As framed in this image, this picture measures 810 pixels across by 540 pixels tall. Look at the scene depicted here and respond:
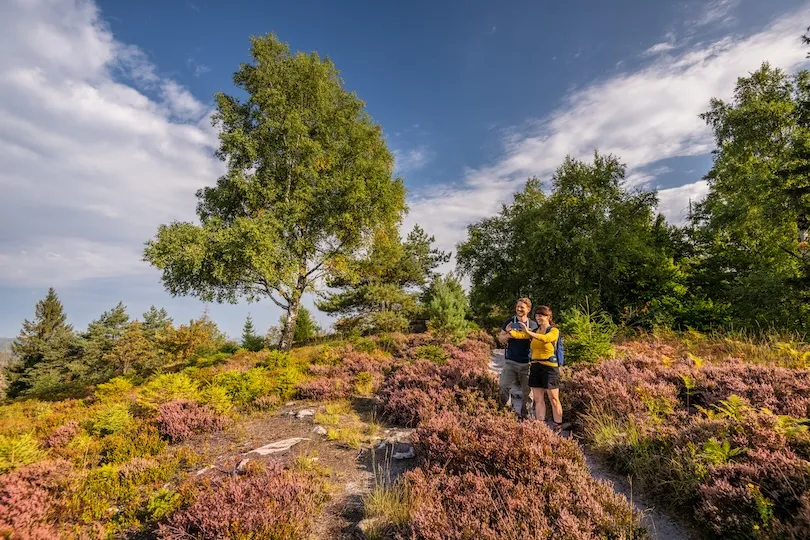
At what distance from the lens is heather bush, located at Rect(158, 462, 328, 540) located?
3389 mm

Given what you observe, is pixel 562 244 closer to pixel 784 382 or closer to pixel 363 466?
pixel 784 382

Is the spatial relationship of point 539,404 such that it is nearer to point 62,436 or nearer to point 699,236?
point 62,436

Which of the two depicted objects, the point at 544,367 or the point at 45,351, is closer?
the point at 544,367

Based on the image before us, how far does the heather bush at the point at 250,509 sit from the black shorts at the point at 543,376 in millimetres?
4421

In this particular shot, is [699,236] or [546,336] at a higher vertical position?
[699,236]

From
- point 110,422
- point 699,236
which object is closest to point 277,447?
point 110,422

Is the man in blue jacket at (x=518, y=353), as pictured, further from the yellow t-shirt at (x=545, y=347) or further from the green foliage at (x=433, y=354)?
the green foliage at (x=433, y=354)

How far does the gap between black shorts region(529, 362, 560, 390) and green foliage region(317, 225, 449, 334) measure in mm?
13456

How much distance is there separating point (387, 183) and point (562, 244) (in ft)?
38.1

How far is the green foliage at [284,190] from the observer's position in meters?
15.6

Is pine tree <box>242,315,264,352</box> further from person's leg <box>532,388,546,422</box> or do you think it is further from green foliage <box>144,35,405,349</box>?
person's leg <box>532,388,546,422</box>

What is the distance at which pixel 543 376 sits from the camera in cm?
666

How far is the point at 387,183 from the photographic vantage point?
18.7 m

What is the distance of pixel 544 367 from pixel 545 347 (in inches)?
15.6
